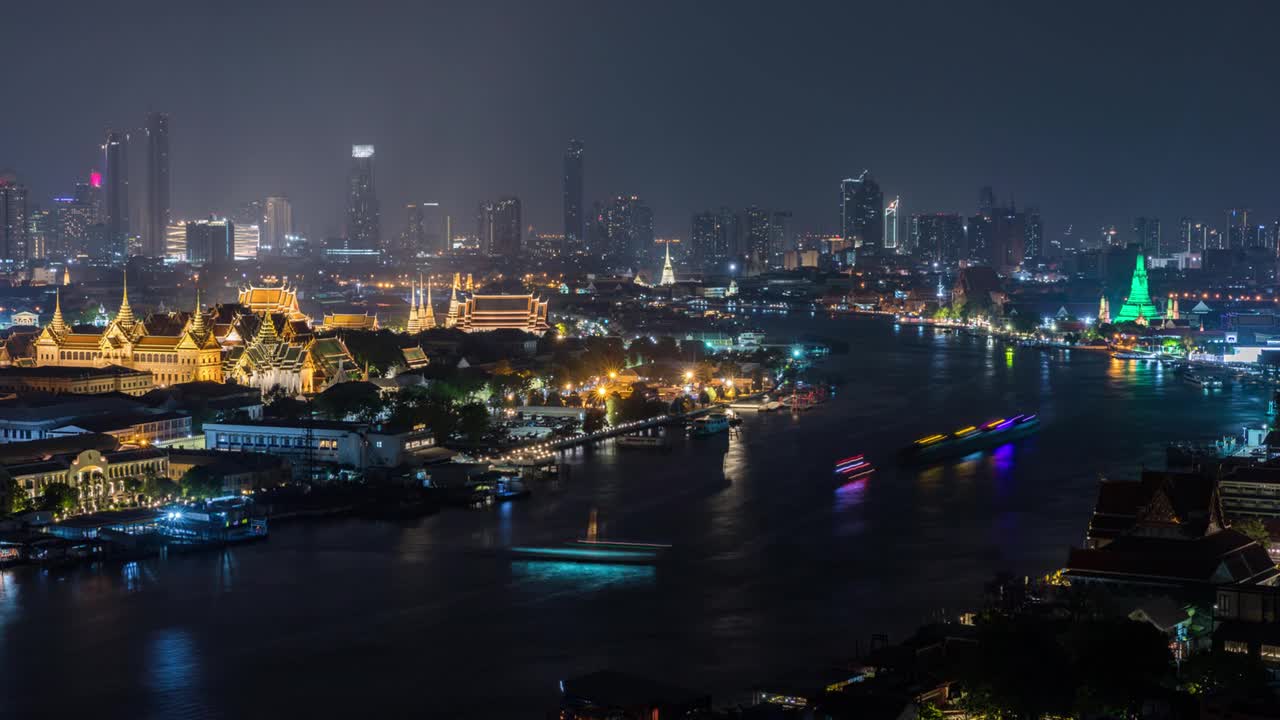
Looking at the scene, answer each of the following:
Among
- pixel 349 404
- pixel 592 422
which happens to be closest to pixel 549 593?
pixel 349 404

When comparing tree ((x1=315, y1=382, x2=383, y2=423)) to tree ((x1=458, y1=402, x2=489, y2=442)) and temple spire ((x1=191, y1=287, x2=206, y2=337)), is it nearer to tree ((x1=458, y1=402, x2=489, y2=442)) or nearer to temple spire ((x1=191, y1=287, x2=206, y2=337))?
tree ((x1=458, y1=402, x2=489, y2=442))

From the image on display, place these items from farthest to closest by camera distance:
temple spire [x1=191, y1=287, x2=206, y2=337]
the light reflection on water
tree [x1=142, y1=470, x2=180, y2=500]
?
1. temple spire [x1=191, y1=287, x2=206, y2=337]
2. tree [x1=142, y1=470, x2=180, y2=500]
3. the light reflection on water

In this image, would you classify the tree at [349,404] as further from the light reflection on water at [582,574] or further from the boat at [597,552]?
the light reflection on water at [582,574]

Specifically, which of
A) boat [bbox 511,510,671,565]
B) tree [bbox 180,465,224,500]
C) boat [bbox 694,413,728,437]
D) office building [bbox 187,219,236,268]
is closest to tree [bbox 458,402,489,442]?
boat [bbox 694,413,728,437]

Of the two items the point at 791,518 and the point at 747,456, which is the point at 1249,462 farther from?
the point at 747,456

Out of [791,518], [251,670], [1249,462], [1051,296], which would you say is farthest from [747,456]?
[1051,296]

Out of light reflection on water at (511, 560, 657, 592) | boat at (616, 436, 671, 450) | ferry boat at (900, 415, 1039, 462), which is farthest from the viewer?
boat at (616, 436, 671, 450)
